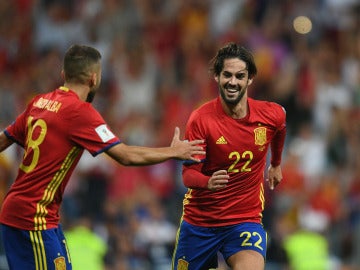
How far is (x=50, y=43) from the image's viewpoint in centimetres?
1753

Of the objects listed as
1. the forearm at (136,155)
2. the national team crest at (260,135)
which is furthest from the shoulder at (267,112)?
the forearm at (136,155)

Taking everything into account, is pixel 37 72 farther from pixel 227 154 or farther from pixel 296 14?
pixel 227 154

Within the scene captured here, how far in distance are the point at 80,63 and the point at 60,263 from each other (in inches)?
60.7

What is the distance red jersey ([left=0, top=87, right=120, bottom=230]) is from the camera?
819 centimetres

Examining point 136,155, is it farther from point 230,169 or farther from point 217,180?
point 230,169

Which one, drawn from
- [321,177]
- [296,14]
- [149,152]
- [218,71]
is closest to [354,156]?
[321,177]

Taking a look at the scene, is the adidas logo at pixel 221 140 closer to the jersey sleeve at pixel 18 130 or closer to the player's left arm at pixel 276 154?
the player's left arm at pixel 276 154

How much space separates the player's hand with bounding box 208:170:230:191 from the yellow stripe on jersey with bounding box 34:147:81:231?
43.4 inches

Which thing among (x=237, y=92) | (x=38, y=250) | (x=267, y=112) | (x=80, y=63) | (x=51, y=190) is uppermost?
(x=80, y=63)

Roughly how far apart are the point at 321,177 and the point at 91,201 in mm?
3267

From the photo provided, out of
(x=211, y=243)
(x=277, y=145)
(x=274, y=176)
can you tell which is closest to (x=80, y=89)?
(x=211, y=243)

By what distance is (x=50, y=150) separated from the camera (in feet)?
27.0

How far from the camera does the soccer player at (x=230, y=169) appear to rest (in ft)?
29.9

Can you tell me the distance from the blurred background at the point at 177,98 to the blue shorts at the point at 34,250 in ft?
17.3
